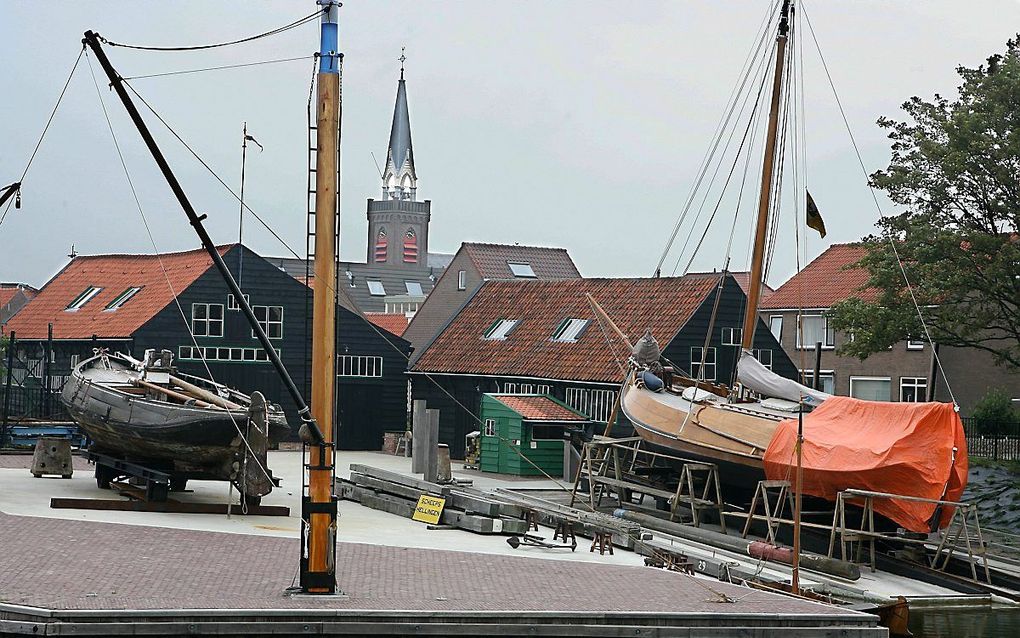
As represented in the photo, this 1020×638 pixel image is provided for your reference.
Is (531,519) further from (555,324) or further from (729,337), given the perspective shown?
(555,324)

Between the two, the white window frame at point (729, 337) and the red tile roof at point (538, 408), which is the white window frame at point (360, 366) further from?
the white window frame at point (729, 337)

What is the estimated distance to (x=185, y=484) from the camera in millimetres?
27766

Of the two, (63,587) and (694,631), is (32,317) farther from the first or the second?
(694,631)

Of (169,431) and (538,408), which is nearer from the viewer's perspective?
(169,431)

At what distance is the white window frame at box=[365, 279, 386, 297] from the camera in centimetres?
10240

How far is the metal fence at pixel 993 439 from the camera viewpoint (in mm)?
39406

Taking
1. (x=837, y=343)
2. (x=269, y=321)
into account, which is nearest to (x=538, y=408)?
(x=269, y=321)

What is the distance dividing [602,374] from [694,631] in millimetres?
21367

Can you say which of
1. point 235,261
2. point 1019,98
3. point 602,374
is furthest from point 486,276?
point 1019,98

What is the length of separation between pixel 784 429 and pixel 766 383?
Answer: 12.7ft

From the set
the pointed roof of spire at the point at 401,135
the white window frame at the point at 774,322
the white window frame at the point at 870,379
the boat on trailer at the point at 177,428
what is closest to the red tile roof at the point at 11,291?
the white window frame at the point at 774,322

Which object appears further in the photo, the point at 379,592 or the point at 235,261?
the point at 235,261

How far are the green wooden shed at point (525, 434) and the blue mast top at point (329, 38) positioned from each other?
771 inches

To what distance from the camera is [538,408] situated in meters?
36.6
